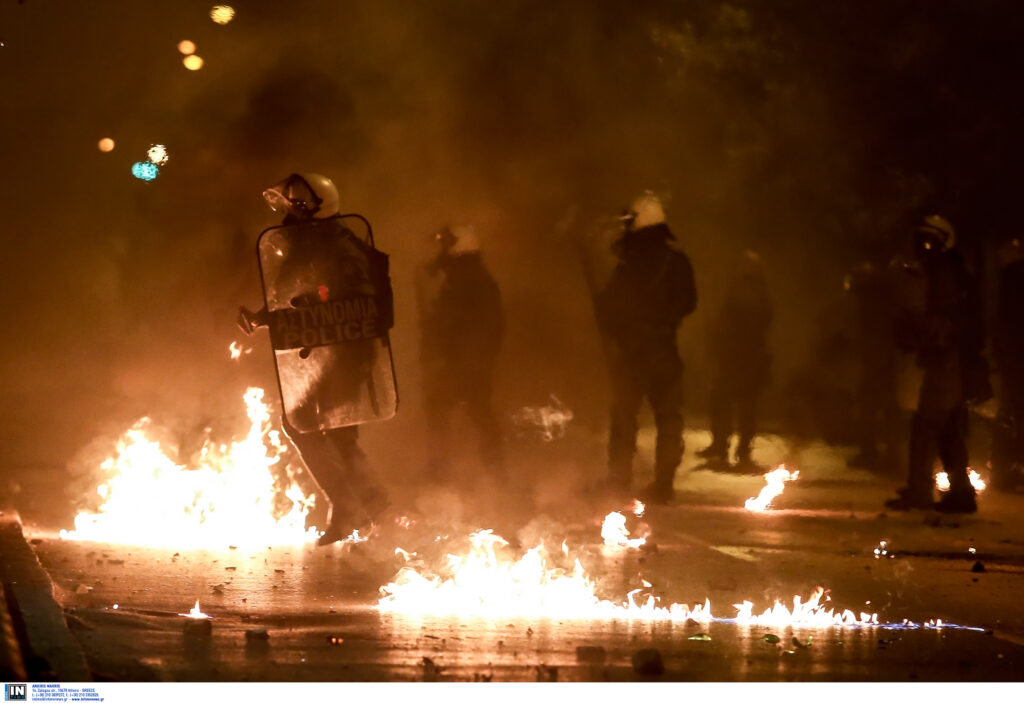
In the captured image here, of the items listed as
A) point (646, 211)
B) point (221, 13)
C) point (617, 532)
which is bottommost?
point (617, 532)

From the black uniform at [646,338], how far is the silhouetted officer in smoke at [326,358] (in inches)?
58.7

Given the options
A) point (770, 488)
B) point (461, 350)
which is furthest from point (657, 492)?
point (461, 350)

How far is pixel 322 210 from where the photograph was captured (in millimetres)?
6941

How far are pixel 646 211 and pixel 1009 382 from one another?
2.76 meters

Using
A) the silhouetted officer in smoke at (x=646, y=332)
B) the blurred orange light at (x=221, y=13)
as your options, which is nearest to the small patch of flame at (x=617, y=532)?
the silhouetted officer in smoke at (x=646, y=332)

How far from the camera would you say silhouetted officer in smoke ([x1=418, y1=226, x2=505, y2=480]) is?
274 inches

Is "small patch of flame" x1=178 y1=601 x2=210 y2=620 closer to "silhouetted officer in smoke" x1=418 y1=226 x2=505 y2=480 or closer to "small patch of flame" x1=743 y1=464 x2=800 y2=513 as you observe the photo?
"silhouetted officer in smoke" x1=418 y1=226 x2=505 y2=480

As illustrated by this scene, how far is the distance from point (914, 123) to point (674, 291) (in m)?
1.96

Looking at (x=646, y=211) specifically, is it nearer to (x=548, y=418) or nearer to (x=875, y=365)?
(x=548, y=418)

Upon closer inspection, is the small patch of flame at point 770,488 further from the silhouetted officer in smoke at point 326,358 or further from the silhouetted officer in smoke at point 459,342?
the silhouetted officer in smoke at point 326,358

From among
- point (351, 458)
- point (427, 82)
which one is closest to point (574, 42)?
point (427, 82)

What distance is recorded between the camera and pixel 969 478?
7.24 meters
